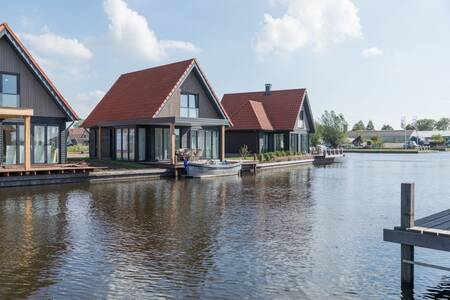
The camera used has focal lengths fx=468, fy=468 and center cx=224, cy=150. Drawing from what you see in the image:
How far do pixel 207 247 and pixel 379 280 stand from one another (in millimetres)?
3791

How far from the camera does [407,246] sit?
809 cm

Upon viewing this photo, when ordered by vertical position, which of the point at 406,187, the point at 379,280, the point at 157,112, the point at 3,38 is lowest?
the point at 379,280

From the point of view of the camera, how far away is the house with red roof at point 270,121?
149 feet

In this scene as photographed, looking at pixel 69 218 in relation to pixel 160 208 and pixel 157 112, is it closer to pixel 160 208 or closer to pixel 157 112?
pixel 160 208

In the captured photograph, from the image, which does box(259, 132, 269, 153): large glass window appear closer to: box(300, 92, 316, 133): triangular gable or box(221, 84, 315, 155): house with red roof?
box(221, 84, 315, 155): house with red roof

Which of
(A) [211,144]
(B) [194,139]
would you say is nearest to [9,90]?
(B) [194,139]

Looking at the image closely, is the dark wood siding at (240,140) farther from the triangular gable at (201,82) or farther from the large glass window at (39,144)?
the large glass window at (39,144)

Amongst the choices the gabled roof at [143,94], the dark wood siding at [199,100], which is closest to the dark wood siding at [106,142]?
the gabled roof at [143,94]

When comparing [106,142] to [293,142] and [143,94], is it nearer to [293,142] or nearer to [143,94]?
[143,94]

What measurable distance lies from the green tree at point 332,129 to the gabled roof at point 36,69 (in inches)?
2240

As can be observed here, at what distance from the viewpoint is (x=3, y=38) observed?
23.9m

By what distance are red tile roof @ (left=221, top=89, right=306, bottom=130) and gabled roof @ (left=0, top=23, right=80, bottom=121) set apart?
21.2m

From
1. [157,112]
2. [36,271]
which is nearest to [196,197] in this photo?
[36,271]

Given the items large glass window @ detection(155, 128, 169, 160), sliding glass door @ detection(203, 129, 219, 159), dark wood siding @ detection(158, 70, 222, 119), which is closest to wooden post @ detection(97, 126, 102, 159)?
large glass window @ detection(155, 128, 169, 160)
